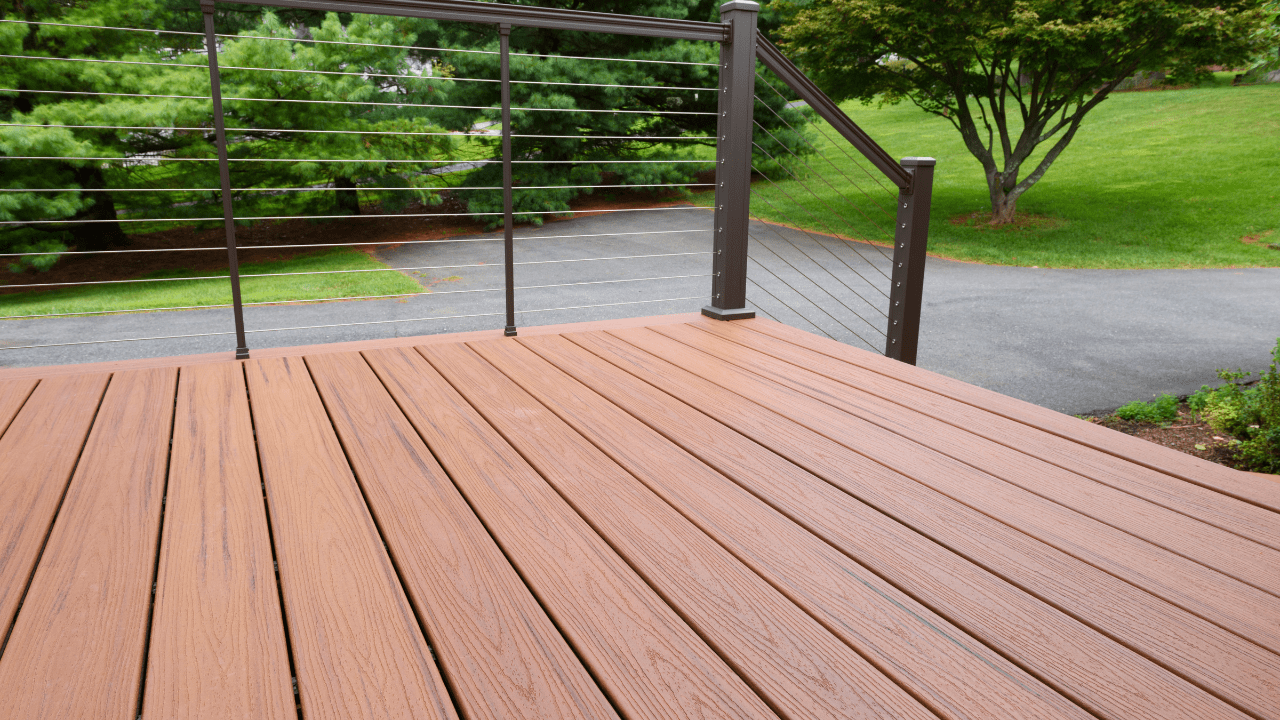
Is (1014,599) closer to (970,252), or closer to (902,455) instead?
(902,455)

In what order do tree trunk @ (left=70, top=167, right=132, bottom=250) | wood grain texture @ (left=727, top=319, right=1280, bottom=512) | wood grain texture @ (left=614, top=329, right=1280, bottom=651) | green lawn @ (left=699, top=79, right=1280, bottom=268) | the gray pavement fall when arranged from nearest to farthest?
wood grain texture @ (left=614, top=329, right=1280, bottom=651)
wood grain texture @ (left=727, top=319, right=1280, bottom=512)
the gray pavement
tree trunk @ (left=70, top=167, right=132, bottom=250)
green lawn @ (left=699, top=79, right=1280, bottom=268)

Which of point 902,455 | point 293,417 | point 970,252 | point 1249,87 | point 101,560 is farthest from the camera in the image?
point 1249,87

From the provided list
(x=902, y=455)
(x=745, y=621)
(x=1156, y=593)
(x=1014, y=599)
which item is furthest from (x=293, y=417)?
(x=1156, y=593)

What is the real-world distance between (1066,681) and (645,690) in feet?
1.63

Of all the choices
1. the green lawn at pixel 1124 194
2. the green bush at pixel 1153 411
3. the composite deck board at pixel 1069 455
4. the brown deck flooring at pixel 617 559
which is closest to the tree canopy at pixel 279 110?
the green lawn at pixel 1124 194

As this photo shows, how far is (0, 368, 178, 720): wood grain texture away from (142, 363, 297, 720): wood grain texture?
25mm

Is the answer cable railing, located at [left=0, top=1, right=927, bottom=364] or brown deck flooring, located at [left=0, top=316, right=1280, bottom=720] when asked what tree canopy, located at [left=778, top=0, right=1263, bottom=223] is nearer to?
cable railing, located at [left=0, top=1, right=927, bottom=364]

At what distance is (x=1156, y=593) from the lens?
109 centimetres

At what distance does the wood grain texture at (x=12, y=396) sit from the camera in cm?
177

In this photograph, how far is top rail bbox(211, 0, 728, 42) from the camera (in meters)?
2.19

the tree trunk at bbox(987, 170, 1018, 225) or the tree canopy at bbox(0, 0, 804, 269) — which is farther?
the tree trunk at bbox(987, 170, 1018, 225)

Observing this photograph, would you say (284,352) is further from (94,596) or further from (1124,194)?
(1124,194)

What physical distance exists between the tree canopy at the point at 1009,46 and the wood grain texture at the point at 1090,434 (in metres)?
6.89

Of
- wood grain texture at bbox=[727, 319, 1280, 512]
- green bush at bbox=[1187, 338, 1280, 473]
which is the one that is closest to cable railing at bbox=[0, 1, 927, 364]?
wood grain texture at bbox=[727, 319, 1280, 512]
